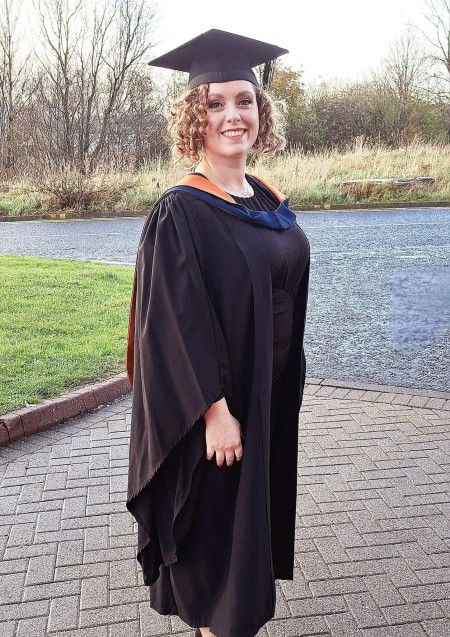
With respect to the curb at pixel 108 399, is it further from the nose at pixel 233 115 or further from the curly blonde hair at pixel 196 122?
the nose at pixel 233 115

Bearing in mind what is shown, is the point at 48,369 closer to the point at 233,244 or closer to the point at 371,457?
the point at 371,457

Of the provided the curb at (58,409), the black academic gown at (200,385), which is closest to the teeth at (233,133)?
the black academic gown at (200,385)

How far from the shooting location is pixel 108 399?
17.9ft

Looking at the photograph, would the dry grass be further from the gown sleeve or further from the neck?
the gown sleeve

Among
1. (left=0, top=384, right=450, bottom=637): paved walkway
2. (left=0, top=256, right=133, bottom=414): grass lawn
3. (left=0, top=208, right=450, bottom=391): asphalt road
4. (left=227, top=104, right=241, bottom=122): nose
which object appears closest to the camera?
(left=227, top=104, right=241, bottom=122): nose

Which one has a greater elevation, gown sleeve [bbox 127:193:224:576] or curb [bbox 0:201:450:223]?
gown sleeve [bbox 127:193:224:576]

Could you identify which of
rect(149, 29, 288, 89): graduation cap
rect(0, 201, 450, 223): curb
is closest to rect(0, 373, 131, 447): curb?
rect(149, 29, 288, 89): graduation cap

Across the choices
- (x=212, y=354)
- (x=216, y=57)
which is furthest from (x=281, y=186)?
(x=212, y=354)

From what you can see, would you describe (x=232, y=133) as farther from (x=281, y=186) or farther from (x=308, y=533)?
(x=281, y=186)

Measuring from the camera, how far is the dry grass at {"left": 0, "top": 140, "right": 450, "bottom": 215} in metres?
20.0

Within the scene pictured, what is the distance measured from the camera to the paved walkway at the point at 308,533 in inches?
113

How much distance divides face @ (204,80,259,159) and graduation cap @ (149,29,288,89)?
4 cm

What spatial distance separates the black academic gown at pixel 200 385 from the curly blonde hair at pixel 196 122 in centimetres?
27

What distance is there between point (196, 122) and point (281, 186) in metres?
18.4
